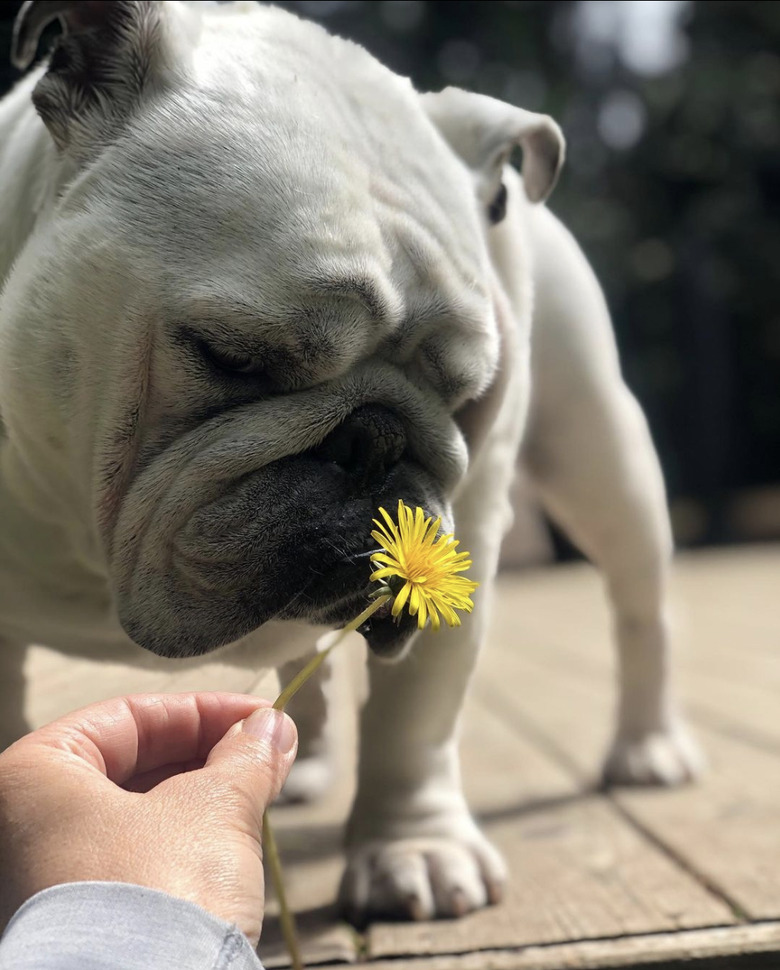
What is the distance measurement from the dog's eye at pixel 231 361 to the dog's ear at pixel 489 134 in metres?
0.43

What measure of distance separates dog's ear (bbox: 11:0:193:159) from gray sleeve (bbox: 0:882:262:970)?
0.75m

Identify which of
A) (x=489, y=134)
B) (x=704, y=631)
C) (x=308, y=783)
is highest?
(x=489, y=134)

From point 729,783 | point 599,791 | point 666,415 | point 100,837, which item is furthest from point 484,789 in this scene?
point 666,415

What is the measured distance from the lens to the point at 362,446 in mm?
1131

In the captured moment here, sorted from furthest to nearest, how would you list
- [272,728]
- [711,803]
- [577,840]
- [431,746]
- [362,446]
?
[711,803], [577,840], [431,746], [362,446], [272,728]

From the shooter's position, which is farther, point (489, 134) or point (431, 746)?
point (431, 746)

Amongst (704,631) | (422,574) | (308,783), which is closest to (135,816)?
(422,574)

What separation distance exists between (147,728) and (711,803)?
127 centimetres

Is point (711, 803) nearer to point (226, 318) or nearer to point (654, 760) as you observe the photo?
point (654, 760)

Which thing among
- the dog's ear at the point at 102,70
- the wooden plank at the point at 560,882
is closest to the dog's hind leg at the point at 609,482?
the wooden plank at the point at 560,882

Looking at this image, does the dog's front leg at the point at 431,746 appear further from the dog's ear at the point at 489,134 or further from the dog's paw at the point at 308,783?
A: the dog's ear at the point at 489,134

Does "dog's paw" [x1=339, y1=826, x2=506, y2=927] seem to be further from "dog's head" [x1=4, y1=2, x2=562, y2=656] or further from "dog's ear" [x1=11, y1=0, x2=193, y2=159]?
"dog's ear" [x1=11, y1=0, x2=193, y2=159]

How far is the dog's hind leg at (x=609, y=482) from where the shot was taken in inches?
73.9

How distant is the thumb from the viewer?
2.39 feet
